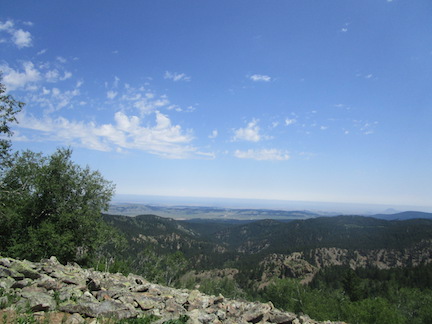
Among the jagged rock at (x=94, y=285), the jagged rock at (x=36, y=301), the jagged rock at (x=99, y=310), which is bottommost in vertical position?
the jagged rock at (x=94, y=285)

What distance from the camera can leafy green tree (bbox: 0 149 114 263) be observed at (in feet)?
97.5

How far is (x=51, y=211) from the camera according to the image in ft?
112

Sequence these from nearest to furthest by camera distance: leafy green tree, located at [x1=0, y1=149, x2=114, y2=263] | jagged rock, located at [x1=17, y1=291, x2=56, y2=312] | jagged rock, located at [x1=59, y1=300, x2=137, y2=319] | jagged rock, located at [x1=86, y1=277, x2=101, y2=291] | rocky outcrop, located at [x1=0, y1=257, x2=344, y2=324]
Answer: jagged rock, located at [x1=17, y1=291, x2=56, y2=312]
rocky outcrop, located at [x1=0, y1=257, x2=344, y2=324]
jagged rock, located at [x1=59, y1=300, x2=137, y2=319]
jagged rock, located at [x1=86, y1=277, x2=101, y2=291]
leafy green tree, located at [x1=0, y1=149, x2=114, y2=263]

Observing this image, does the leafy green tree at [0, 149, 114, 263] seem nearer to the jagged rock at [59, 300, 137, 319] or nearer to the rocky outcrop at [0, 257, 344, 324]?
the rocky outcrop at [0, 257, 344, 324]

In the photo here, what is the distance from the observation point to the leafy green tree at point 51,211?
97.5ft

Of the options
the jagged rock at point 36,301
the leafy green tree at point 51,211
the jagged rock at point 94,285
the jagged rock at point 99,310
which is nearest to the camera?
the jagged rock at point 36,301

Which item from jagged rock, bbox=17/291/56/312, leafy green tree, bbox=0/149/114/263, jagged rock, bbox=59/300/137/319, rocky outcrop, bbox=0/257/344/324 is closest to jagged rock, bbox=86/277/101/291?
rocky outcrop, bbox=0/257/344/324

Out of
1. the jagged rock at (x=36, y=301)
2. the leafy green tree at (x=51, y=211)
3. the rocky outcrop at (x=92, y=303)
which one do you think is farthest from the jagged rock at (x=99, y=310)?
the leafy green tree at (x=51, y=211)

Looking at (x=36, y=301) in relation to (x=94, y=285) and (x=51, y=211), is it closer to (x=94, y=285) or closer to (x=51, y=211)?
(x=94, y=285)

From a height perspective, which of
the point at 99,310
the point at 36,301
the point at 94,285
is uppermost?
the point at 36,301

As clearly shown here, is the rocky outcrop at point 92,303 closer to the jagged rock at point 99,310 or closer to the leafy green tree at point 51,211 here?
the jagged rock at point 99,310

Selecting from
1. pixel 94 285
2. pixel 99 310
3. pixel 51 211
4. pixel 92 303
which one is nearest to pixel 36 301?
pixel 92 303

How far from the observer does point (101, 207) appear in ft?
124

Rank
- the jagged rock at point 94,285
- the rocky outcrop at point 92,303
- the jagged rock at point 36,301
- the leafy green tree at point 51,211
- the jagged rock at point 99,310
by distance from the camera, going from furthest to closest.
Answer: the leafy green tree at point 51,211 < the jagged rock at point 94,285 < the jagged rock at point 99,310 < the rocky outcrop at point 92,303 < the jagged rock at point 36,301
